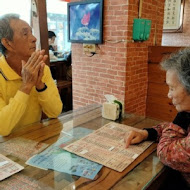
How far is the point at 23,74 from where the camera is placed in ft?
4.48

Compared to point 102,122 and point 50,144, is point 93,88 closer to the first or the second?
point 102,122

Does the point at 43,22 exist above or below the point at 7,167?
above

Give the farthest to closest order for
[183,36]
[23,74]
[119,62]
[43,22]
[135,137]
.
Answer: [183,36], [119,62], [43,22], [23,74], [135,137]

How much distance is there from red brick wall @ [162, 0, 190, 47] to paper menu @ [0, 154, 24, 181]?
4763 mm

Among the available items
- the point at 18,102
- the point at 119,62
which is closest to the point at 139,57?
the point at 119,62

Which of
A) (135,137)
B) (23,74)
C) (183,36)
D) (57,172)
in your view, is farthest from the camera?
(183,36)

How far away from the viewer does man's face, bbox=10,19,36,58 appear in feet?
4.85

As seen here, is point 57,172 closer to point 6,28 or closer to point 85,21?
point 6,28

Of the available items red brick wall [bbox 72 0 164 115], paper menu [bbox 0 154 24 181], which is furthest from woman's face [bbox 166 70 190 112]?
red brick wall [bbox 72 0 164 115]

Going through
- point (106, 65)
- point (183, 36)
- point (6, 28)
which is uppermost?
point (183, 36)

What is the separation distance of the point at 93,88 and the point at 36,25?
4.25ft

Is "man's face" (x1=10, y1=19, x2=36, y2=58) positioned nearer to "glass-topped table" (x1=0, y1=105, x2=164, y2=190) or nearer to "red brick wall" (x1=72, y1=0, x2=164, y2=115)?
"glass-topped table" (x1=0, y1=105, x2=164, y2=190)

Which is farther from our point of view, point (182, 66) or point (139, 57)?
point (139, 57)

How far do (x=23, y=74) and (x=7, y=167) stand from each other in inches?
23.6
